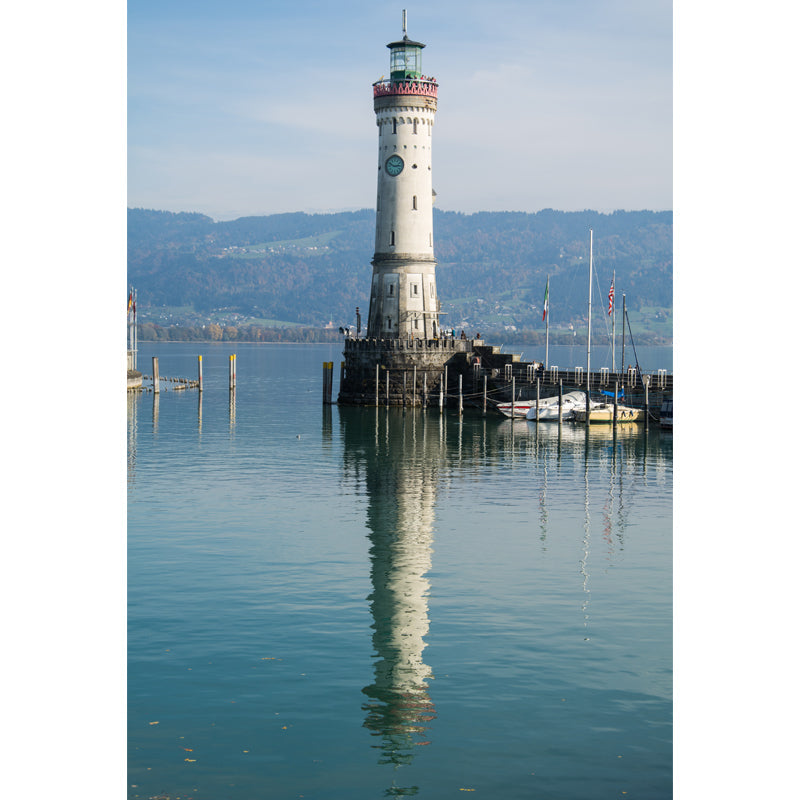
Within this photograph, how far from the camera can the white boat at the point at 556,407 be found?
78875 mm

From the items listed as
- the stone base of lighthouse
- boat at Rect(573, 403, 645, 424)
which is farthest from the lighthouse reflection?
the stone base of lighthouse

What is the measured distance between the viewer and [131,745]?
1734 centimetres

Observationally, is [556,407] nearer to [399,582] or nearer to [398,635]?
[399,582]

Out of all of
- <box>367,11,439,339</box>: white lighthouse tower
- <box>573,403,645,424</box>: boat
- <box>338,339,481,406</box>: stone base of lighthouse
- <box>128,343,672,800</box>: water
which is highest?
<box>367,11,439,339</box>: white lighthouse tower

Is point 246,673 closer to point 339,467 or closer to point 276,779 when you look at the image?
point 276,779

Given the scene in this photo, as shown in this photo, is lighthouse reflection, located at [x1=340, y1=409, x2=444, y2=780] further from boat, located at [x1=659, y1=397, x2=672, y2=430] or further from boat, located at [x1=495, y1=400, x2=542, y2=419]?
boat, located at [x1=659, y1=397, x2=672, y2=430]

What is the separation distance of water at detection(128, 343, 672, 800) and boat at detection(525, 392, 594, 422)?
2769 centimetres

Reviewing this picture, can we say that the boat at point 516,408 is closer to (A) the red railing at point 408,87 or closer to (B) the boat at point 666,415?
(B) the boat at point 666,415

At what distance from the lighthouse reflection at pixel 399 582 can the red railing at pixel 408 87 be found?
35.2 meters

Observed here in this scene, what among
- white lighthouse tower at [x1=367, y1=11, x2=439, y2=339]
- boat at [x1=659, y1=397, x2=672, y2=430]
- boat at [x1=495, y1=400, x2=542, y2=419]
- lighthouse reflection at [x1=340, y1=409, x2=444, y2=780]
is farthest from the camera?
white lighthouse tower at [x1=367, y1=11, x2=439, y2=339]

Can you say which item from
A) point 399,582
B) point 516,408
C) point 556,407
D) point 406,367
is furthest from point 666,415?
point 399,582

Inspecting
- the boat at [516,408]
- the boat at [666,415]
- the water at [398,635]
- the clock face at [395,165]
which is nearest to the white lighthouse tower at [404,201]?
the clock face at [395,165]

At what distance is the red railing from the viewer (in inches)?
3403
